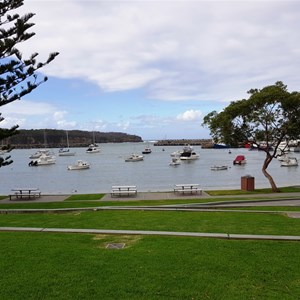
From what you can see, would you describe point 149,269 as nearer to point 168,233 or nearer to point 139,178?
point 168,233

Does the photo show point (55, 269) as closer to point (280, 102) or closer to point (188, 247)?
point (188, 247)

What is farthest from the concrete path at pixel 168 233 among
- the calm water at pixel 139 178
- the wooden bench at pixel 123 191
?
the calm water at pixel 139 178

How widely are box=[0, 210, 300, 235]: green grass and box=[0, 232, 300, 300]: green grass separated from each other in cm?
161

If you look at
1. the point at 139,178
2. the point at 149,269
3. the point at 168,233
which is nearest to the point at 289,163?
the point at 139,178

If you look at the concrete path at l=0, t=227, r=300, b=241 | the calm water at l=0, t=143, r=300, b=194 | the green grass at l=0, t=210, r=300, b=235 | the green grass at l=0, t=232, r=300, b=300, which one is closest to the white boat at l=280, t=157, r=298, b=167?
the calm water at l=0, t=143, r=300, b=194

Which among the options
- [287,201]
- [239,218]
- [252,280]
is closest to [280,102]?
[287,201]

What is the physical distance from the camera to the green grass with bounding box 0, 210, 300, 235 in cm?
1004

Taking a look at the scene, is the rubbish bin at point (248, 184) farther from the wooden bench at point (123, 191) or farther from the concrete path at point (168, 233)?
the concrete path at point (168, 233)

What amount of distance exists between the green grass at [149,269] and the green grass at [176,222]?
161 centimetres

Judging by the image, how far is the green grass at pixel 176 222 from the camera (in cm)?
1004

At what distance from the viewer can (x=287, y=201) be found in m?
18.4

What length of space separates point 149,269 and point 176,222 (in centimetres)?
476

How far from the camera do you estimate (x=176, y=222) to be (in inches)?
441

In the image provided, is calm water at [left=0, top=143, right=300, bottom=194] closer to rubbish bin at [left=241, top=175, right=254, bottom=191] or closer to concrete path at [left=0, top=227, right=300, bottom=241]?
rubbish bin at [left=241, top=175, right=254, bottom=191]
